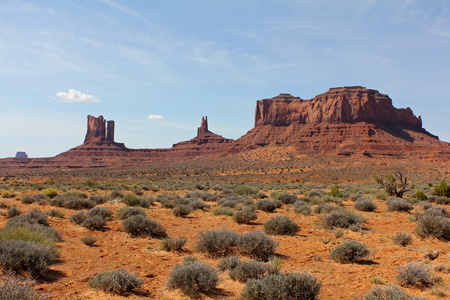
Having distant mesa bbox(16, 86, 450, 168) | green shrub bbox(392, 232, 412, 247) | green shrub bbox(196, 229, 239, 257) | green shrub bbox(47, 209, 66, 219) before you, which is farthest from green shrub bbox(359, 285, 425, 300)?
distant mesa bbox(16, 86, 450, 168)

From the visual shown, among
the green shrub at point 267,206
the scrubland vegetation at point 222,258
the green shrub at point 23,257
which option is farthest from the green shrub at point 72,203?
the green shrub at point 23,257

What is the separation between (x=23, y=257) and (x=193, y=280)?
142 inches

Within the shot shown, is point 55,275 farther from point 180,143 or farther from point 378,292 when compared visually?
point 180,143

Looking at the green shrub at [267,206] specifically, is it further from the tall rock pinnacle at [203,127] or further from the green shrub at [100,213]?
the tall rock pinnacle at [203,127]

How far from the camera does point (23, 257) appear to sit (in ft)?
20.4

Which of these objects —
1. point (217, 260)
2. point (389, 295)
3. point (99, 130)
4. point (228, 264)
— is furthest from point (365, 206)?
point (99, 130)

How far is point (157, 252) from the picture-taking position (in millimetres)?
8984

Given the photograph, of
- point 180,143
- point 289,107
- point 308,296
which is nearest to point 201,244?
point 308,296

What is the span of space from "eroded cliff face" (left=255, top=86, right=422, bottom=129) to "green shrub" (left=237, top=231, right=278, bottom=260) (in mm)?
110239

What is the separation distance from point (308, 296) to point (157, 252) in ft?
17.4

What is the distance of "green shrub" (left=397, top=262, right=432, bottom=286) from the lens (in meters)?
6.02

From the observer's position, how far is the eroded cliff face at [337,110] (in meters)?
111

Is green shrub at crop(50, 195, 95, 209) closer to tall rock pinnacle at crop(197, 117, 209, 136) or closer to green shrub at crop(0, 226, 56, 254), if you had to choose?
green shrub at crop(0, 226, 56, 254)

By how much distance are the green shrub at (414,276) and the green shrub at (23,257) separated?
7.65m
